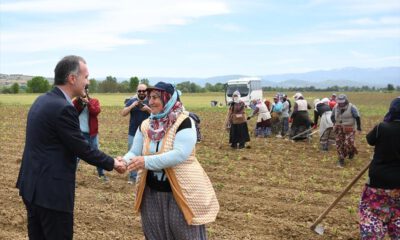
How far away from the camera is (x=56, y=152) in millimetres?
3277

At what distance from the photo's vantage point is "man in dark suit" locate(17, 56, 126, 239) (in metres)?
3.26

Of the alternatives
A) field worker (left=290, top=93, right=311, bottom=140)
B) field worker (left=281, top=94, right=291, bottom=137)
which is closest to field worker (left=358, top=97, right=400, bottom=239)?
field worker (left=290, top=93, right=311, bottom=140)

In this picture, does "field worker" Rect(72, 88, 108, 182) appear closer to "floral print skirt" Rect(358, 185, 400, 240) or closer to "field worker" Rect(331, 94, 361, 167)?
"floral print skirt" Rect(358, 185, 400, 240)

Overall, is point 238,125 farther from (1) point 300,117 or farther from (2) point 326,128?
(1) point 300,117

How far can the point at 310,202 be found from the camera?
296 inches

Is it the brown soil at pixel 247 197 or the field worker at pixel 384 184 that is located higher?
the field worker at pixel 384 184

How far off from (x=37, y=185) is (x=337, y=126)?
8.95 metres

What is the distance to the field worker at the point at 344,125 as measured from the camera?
36.0 ft

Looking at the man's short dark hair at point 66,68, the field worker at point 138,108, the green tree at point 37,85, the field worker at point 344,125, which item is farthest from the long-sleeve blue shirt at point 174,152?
the green tree at point 37,85

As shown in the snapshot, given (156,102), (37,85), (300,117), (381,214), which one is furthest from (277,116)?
(37,85)

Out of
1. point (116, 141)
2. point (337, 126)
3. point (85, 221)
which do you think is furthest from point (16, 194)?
point (116, 141)

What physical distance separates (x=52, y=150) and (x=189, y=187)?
105cm

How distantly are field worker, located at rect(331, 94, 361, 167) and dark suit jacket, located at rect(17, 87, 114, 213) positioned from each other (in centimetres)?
866

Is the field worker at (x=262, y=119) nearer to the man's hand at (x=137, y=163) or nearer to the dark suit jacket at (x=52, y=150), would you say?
the man's hand at (x=137, y=163)
